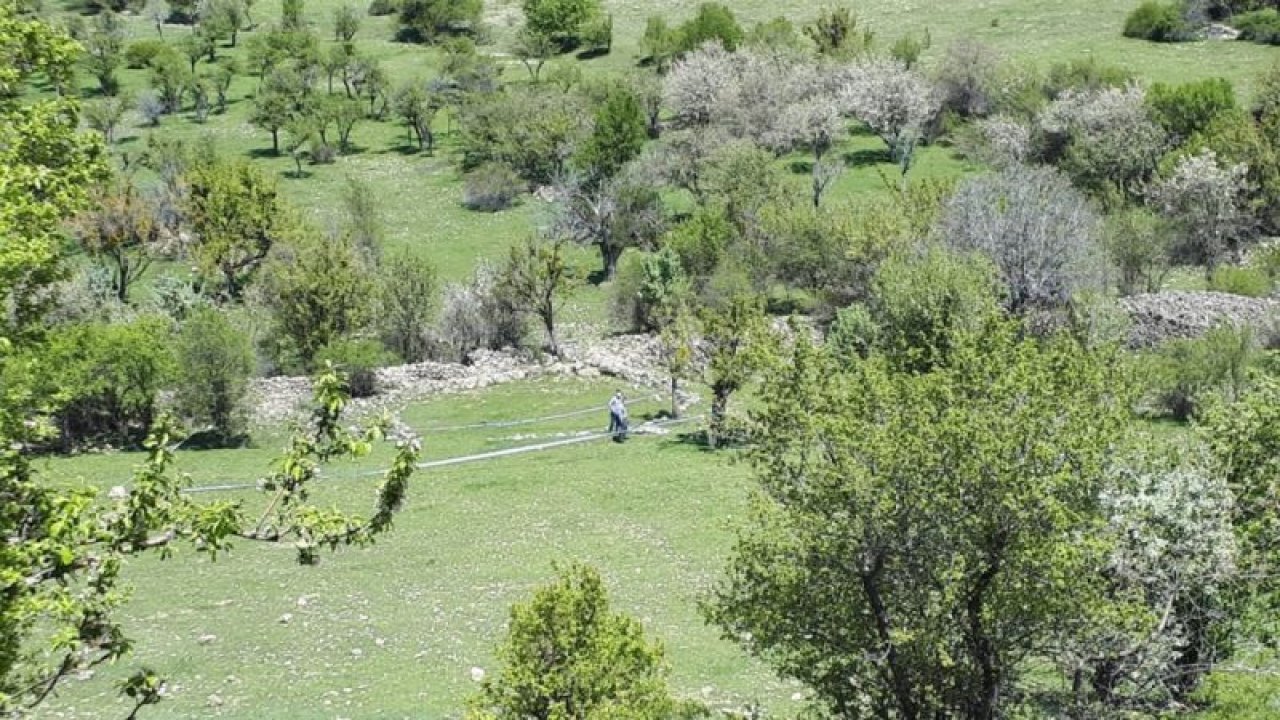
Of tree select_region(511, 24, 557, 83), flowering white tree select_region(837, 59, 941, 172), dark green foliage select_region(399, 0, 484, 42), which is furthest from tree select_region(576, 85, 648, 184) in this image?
dark green foliage select_region(399, 0, 484, 42)

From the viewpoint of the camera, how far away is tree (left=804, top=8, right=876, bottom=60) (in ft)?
343

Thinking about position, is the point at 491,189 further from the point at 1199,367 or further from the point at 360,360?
the point at 1199,367

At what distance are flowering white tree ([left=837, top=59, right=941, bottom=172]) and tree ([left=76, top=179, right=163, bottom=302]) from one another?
164 ft

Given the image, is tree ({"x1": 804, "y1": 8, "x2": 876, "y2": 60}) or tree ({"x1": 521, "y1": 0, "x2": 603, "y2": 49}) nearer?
tree ({"x1": 804, "y1": 8, "x2": 876, "y2": 60})

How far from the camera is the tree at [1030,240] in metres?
54.8

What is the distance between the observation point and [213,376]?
Answer: 48.2m

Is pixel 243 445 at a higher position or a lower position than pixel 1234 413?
lower

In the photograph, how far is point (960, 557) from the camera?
56.5 ft

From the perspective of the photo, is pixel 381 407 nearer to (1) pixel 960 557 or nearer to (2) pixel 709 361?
(2) pixel 709 361

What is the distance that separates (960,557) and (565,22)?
→ 352 ft

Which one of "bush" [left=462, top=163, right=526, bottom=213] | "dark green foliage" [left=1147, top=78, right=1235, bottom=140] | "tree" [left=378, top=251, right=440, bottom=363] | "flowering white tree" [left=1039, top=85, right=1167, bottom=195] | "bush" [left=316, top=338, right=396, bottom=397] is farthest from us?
"bush" [left=462, top=163, right=526, bottom=213]

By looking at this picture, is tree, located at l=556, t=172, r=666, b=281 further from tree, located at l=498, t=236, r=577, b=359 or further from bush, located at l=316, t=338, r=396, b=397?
bush, located at l=316, t=338, r=396, b=397

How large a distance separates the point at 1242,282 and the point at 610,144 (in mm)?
40561

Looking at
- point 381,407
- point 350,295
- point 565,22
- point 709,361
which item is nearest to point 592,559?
point 709,361
